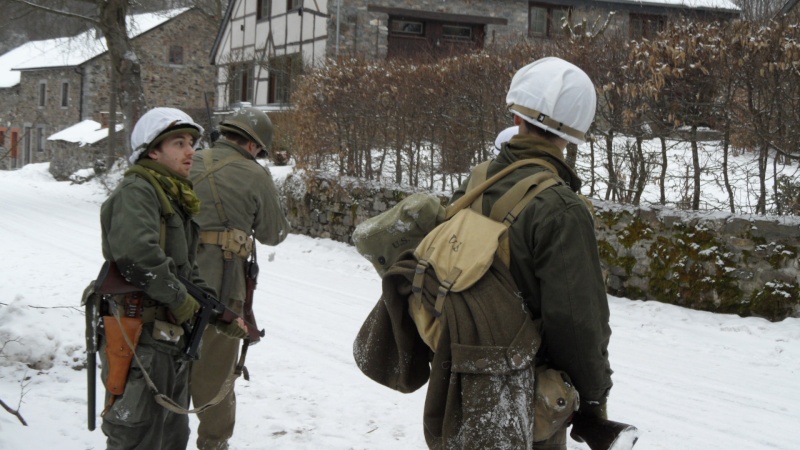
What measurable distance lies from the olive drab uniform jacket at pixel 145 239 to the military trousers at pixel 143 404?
0.23m

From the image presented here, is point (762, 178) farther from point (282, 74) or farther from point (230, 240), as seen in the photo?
point (282, 74)

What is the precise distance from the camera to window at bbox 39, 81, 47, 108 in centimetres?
4197

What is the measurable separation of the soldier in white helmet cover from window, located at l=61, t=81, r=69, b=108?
41036 millimetres

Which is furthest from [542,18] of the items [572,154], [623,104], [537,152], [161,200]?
[537,152]

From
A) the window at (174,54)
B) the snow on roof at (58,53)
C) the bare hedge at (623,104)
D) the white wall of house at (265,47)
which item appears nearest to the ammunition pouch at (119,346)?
the bare hedge at (623,104)

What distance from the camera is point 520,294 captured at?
262 centimetres

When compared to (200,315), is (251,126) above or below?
above

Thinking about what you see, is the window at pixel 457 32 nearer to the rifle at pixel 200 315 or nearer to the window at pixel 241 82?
the window at pixel 241 82

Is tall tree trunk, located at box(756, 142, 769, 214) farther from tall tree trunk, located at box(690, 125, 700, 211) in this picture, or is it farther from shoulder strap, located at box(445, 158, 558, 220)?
shoulder strap, located at box(445, 158, 558, 220)

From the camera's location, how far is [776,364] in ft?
23.4

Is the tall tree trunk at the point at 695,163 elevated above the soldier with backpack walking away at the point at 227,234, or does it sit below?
above

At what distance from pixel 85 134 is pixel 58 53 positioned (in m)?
10.2

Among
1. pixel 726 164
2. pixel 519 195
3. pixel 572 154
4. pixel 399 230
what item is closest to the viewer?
pixel 519 195

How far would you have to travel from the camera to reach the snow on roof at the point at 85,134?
29.7 m
